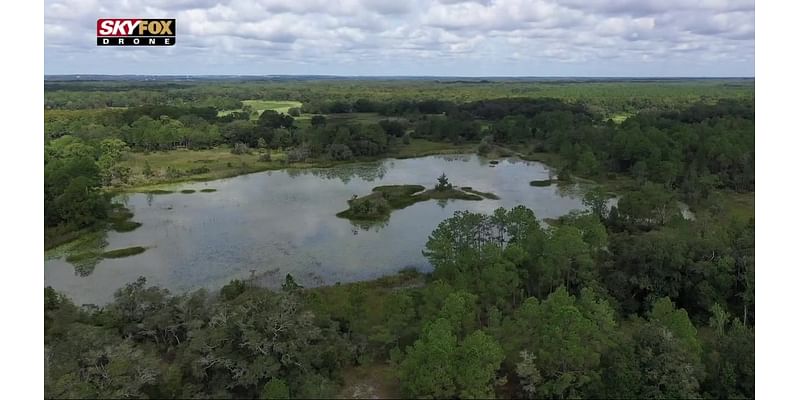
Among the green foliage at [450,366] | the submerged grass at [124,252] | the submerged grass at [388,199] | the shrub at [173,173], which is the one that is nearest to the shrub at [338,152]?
the submerged grass at [388,199]

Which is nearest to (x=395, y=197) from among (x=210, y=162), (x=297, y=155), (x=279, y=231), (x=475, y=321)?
(x=279, y=231)

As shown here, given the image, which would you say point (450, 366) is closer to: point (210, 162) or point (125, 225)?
point (125, 225)

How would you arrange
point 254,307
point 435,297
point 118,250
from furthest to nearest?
point 118,250
point 435,297
point 254,307

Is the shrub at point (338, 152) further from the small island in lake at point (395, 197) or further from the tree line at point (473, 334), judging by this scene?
the tree line at point (473, 334)

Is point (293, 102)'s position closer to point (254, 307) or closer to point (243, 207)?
point (243, 207)

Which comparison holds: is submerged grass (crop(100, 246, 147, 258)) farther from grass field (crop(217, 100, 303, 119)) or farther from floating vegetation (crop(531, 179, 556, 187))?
grass field (crop(217, 100, 303, 119))

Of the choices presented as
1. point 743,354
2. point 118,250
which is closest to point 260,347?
point 743,354

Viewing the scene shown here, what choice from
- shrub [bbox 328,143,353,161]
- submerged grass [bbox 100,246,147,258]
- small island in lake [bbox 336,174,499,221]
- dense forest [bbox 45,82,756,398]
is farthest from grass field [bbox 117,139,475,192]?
submerged grass [bbox 100,246,147,258]
